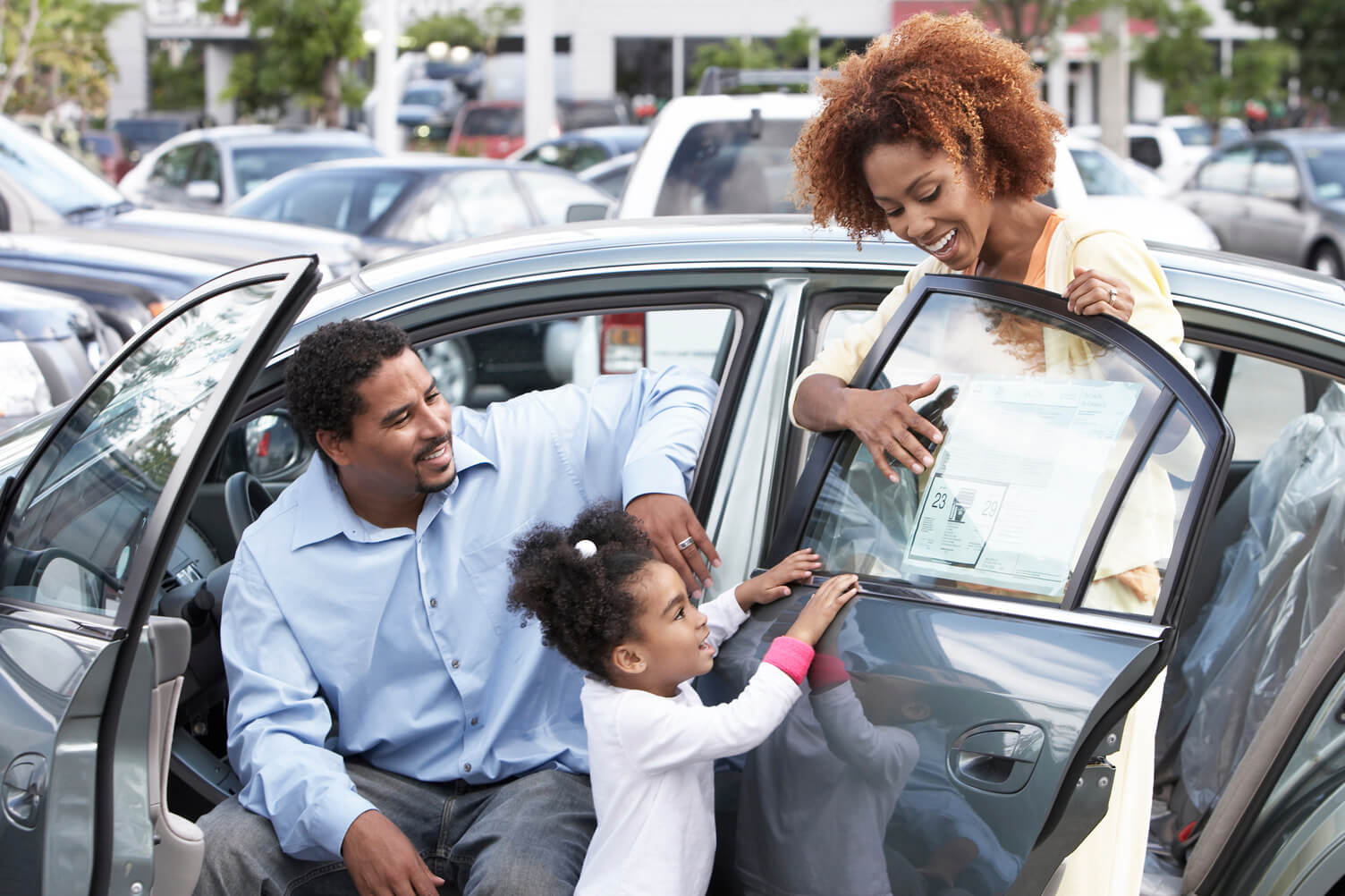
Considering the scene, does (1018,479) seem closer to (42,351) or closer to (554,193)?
(42,351)

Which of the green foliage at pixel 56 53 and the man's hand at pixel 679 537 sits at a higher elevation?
the green foliage at pixel 56 53

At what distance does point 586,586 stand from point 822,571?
0.38 metres

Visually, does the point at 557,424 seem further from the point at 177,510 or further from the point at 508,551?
the point at 177,510

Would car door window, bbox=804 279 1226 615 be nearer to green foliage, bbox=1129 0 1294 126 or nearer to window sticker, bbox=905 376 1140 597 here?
window sticker, bbox=905 376 1140 597

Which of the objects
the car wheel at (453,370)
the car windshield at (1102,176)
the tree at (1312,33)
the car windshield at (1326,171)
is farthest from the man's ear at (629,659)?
the tree at (1312,33)

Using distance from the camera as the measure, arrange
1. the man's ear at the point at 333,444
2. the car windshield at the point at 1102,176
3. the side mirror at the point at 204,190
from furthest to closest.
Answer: the side mirror at the point at 204,190 → the car windshield at the point at 1102,176 → the man's ear at the point at 333,444

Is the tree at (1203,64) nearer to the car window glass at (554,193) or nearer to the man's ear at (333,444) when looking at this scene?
the car window glass at (554,193)

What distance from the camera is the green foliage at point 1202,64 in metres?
24.7

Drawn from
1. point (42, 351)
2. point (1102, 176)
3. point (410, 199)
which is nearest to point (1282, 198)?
point (1102, 176)

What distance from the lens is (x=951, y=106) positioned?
2.21m

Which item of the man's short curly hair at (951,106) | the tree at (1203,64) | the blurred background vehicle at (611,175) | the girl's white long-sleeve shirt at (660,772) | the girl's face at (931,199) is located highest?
the tree at (1203,64)

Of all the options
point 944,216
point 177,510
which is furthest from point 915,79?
point 177,510

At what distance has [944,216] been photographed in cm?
225

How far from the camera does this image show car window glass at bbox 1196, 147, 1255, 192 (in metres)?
15.4
